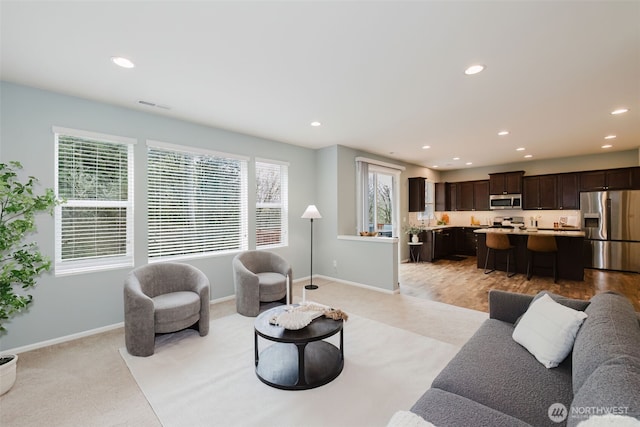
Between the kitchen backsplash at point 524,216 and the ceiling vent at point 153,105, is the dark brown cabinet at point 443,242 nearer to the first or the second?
the kitchen backsplash at point 524,216

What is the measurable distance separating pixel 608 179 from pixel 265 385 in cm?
851

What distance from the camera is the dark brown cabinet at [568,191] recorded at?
275 inches

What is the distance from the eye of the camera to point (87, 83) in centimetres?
291

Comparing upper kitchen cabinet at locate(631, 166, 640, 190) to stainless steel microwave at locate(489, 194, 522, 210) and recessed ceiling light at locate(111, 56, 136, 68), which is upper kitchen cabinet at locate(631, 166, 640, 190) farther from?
recessed ceiling light at locate(111, 56, 136, 68)

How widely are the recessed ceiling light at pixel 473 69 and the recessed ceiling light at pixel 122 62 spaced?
3060 mm

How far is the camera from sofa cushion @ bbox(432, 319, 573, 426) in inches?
53.4

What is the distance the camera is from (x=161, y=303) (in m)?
3.00

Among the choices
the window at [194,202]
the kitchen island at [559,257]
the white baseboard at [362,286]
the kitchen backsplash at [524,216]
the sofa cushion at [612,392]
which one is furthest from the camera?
the kitchen backsplash at [524,216]

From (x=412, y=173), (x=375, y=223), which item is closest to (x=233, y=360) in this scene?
(x=375, y=223)

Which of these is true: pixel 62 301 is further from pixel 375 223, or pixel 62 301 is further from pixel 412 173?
pixel 412 173

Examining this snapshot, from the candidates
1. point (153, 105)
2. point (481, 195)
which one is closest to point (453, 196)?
point (481, 195)

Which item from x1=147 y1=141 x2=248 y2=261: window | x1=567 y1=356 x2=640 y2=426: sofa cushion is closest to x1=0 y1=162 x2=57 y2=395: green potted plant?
x1=147 y1=141 x2=248 y2=261: window

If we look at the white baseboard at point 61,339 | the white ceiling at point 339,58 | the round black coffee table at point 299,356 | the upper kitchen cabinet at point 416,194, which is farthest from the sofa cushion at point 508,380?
the upper kitchen cabinet at point 416,194

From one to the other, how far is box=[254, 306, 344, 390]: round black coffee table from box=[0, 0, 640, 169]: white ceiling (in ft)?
7.50
